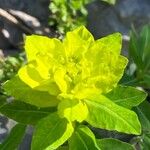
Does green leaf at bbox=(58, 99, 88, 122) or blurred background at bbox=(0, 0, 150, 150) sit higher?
green leaf at bbox=(58, 99, 88, 122)

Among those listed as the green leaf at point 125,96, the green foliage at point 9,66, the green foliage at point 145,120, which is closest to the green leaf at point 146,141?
the green foliage at point 145,120

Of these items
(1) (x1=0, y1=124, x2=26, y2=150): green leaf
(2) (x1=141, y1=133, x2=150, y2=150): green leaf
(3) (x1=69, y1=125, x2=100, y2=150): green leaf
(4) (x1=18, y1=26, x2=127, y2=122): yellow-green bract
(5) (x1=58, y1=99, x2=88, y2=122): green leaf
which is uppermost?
(4) (x1=18, y1=26, x2=127, y2=122): yellow-green bract

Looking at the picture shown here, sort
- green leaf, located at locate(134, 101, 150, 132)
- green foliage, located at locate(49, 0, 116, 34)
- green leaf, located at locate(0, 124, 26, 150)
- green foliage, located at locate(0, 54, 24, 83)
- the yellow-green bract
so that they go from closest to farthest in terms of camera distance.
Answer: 1. the yellow-green bract
2. green leaf, located at locate(0, 124, 26, 150)
3. green leaf, located at locate(134, 101, 150, 132)
4. green foliage, located at locate(0, 54, 24, 83)
5. green foliage, located at locate(49, 0, 116, 34)

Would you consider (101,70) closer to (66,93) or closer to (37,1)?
(66,93)

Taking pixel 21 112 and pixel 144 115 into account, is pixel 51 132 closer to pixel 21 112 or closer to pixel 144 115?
pixel 21 112

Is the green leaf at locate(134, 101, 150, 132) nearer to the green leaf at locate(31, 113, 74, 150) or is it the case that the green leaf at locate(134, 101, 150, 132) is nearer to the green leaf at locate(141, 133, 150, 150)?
the green leaf at locate(141, 133, 150, 150)

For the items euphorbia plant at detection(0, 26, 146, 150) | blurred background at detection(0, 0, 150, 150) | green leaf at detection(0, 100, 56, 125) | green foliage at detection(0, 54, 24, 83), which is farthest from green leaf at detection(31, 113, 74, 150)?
blurred background at detection(0, 0, 150, 150)
